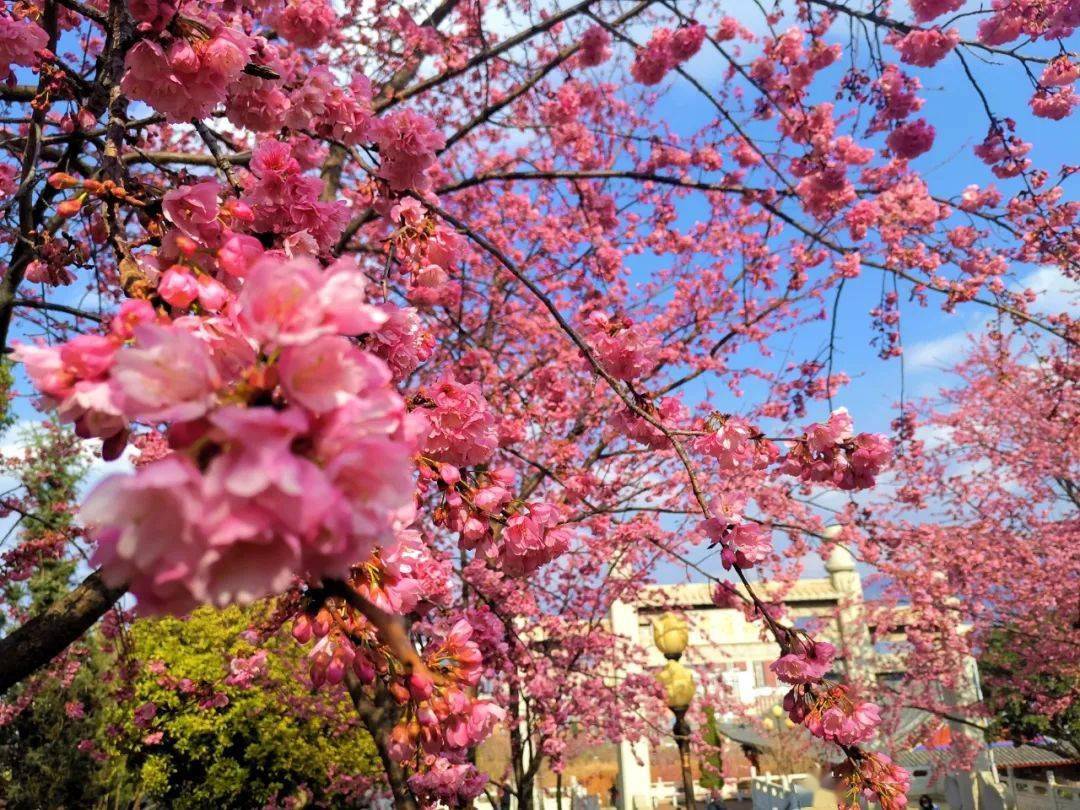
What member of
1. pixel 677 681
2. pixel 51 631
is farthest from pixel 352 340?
pixel 677 681

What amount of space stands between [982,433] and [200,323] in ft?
50.1

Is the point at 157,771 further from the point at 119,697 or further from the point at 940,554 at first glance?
the point at 940,554

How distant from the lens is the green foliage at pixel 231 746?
34.6 ft

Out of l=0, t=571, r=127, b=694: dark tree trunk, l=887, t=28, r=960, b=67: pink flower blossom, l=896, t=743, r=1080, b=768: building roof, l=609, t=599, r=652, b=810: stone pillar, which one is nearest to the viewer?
l=0, t=571, r=127, b=694: dark tree trunk

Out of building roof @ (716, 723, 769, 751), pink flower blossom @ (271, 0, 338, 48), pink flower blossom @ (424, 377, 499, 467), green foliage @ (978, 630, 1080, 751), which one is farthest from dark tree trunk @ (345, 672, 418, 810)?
building roof @ (716, 723, 769, 751)

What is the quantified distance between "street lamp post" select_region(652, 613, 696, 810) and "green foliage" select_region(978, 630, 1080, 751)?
22.5 ft

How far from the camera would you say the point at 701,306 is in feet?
26.9

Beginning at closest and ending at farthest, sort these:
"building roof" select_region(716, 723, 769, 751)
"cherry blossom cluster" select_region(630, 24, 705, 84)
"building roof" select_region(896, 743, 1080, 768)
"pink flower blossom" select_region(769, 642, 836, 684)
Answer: "pink flower blossom" select_region(769, 642, 836, 684), "cherry blossom cluster" select_region(630, 24, 705, 84), "building roof" select_region(716, 723, 769, 751), "building roof" select_region(896, 743, 1080, 768)

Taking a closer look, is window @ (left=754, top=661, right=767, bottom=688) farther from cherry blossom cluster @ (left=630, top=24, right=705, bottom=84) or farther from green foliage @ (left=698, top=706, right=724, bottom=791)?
cherry blossom cluster @ (left=630, top=24, right=705, bottom=84)

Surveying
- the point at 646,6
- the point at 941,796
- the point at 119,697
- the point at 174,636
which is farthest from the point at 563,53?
the point at 941,796

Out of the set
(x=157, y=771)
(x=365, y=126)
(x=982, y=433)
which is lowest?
(x=157, y=771)

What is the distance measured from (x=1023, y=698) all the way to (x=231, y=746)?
1597 centimetres

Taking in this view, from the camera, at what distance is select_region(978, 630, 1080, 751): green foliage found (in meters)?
11.1

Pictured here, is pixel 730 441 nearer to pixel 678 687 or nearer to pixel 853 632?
pixel 678 687
